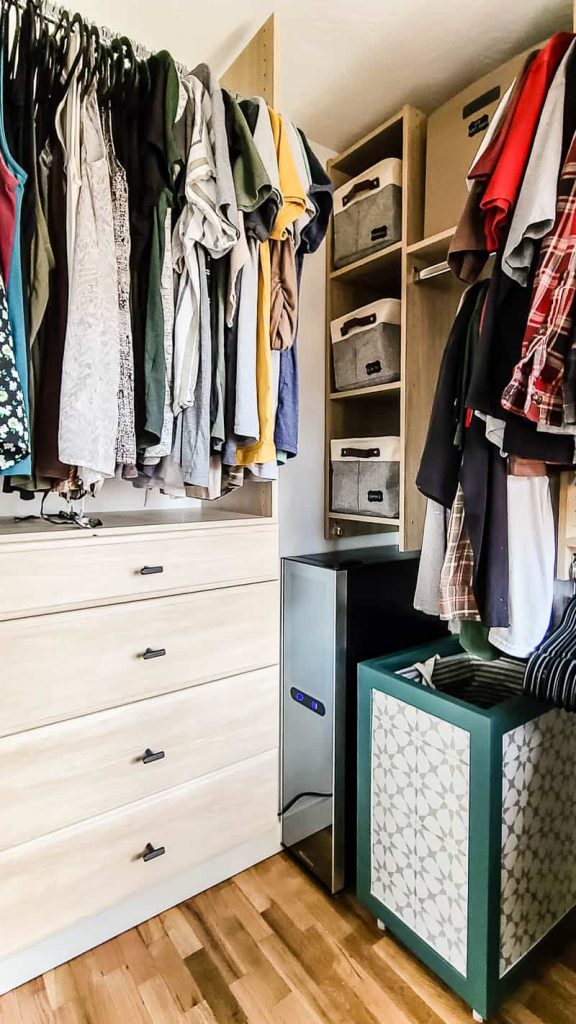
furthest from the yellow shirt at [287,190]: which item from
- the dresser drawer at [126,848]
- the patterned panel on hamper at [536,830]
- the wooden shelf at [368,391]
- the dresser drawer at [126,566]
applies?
the dresser drawer at [126,848]

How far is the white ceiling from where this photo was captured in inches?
54.9

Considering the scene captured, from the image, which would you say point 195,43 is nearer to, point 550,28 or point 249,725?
point 550,28

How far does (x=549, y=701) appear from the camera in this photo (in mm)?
1160

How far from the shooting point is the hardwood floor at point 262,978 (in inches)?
47.9

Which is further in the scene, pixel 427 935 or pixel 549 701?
pixel 427 935

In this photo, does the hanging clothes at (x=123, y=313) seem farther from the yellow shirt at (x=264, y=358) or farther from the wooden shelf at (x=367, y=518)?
the wooden shelf at (x=367, y=518)

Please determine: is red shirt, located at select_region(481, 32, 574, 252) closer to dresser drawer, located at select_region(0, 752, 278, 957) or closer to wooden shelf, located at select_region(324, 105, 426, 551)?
wooden shelf, located at select_region(324, 105, 426, 551)

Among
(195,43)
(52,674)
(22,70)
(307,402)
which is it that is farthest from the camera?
(307,402)

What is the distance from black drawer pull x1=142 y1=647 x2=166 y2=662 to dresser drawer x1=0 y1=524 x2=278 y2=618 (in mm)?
140

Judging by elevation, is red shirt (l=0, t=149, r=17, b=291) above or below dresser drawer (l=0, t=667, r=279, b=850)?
above

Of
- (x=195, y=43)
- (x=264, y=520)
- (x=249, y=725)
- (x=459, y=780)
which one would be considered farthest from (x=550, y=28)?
(x=249, y=725)

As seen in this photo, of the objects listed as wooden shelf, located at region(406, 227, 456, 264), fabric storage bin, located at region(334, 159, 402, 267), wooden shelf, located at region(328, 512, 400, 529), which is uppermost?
fabric storage bin, located at region(334, 159, 402, 267)

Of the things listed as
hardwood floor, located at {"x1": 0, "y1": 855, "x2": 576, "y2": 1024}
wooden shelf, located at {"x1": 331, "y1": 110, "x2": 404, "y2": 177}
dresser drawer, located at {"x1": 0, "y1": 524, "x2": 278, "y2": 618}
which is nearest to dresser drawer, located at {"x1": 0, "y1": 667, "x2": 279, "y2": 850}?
dresser drawer, located at {"x1": 0, "y1": 524, "x2": 278, "y2": 618}

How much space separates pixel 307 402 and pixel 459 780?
1.27m
